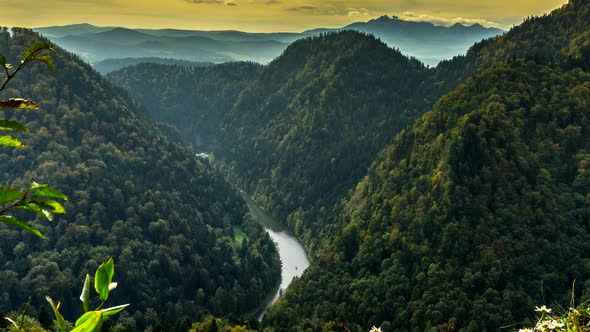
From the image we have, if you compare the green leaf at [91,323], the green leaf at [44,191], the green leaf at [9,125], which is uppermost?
the green leaf at [9,125]

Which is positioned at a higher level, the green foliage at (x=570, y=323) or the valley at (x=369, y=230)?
the green foliage at (x=570, y=323)

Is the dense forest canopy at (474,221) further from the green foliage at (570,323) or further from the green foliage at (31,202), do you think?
the green foliage at (31,202)

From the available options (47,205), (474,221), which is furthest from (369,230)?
(47,205)

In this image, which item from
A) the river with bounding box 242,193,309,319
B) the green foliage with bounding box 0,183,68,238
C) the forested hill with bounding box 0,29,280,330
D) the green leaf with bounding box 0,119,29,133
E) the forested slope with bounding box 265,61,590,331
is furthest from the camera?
the river with bounding box 242,193,309,319

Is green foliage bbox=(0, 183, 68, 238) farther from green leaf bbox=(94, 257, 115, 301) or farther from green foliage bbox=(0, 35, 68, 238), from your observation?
green leaf bbox=(94, 257, 115, 301)

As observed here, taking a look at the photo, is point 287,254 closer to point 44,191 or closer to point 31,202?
point 31,202

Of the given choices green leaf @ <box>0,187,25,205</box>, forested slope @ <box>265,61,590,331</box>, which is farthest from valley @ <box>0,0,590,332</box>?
green leaf @ <box>0,187,25,205</box>

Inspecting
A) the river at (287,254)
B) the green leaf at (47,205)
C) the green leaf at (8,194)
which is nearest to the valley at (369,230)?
the river at (287,254)

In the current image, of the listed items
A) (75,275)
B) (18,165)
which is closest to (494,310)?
(75,275)
